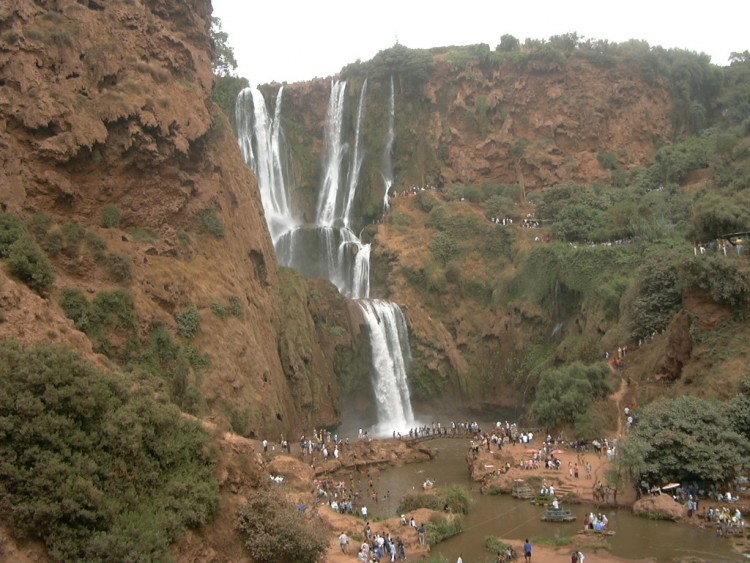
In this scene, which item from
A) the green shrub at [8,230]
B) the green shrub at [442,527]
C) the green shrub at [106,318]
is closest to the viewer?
the green shrub at [8,230]

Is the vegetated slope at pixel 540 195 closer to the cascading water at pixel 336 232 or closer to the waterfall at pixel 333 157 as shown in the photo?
the waterfall at pixel 333 157

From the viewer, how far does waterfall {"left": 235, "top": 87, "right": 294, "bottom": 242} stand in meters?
61.2

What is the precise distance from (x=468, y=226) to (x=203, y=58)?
25.4 m

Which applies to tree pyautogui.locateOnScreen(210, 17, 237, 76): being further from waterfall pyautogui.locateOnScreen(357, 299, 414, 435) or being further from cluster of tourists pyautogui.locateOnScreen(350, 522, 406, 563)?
cluster of tourists pyautogui.locateOnScreen(350, 522, 406, 563)

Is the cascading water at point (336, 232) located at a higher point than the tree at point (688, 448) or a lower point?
higher

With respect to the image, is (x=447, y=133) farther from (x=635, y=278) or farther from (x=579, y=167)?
(x=635, y=278)

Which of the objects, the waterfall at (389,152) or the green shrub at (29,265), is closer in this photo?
the green shrub at (29,265)

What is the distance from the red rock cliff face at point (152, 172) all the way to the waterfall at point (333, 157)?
2586 cm

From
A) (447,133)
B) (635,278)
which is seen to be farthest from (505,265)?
(447,133)

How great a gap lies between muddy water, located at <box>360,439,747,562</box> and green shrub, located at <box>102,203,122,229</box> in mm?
16142

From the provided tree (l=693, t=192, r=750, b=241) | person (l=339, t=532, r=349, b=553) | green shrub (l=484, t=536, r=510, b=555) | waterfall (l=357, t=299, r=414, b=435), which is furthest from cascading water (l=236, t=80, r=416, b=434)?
person (l=339, t=532, r=349, b=553)

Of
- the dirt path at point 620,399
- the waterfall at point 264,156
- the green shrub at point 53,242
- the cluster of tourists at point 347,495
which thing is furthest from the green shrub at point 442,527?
the waterfall at point 264,156

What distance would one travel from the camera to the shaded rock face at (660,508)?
23453 mm

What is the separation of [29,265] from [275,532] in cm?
1136
